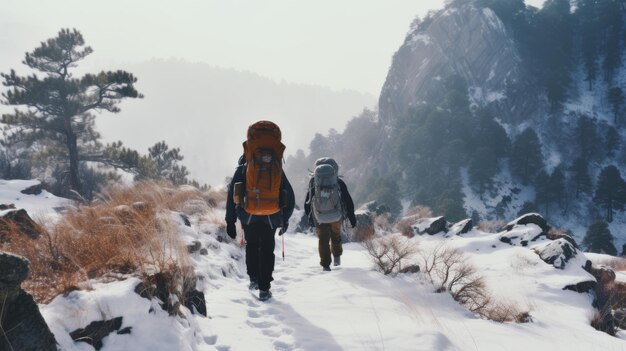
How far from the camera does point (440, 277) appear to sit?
17.6 feet

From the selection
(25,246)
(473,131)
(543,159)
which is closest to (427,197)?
(473,131)

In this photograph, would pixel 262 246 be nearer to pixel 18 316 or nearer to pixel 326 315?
pixel 326 315

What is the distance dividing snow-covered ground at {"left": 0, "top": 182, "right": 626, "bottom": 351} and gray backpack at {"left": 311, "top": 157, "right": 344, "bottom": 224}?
→ 86 cm

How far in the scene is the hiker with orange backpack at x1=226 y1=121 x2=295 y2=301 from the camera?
394cm

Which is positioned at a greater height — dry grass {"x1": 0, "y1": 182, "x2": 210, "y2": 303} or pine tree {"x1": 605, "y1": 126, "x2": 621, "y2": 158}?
pine tree {"x1": 605, "y1": 126, "x2": 621, "y2": 158}

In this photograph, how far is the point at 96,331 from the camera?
2223 mm

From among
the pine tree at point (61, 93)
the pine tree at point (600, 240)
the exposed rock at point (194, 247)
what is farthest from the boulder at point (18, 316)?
the pine tree at point (600, 240)

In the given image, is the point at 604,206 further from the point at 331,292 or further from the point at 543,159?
the point at 331,292

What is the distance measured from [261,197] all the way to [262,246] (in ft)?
2.00

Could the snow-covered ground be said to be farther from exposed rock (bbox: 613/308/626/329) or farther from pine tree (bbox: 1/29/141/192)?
pine tree (bbox: 1/29/141/192)

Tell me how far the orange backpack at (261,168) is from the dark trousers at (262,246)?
9.6 inches

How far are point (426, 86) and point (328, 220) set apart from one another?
6576 cm

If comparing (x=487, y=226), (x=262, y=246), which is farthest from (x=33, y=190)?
(x=487, y=226)

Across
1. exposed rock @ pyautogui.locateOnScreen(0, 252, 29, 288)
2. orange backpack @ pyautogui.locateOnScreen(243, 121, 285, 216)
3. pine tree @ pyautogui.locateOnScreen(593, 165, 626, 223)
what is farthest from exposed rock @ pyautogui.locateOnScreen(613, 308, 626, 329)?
pine tree @ pyautogui.locateOnScreen(593, 165, 626, 223)
